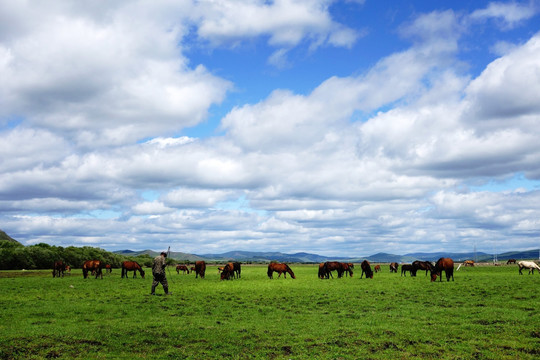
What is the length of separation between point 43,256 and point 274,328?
94.7 metres

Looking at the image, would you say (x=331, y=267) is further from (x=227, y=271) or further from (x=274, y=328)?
(x=274, y=328)

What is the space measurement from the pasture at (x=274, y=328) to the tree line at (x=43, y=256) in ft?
249

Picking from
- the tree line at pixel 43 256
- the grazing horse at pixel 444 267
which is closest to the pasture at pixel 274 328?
the grazing horse at pixel 444 267

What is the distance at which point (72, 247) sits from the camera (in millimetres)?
109750

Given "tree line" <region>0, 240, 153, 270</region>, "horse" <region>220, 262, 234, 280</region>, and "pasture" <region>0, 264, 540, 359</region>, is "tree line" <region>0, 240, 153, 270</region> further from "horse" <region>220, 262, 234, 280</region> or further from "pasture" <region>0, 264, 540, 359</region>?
"pasture" <region>0, 264, 540, 359</region>

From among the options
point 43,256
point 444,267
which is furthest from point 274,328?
point 43,256

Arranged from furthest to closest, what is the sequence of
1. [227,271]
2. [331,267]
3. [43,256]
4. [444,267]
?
[43,256]
[331,267]
[227,271]
[444,267]

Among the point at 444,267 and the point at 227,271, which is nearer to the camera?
the point at 444,267

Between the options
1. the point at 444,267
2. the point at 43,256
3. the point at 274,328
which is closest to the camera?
the point at 274,328

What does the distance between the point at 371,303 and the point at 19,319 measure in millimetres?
17614

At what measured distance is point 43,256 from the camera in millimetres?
93812

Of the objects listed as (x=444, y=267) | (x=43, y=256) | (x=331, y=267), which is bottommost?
(x=43, y=256)

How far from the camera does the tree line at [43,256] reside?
88.7 metres

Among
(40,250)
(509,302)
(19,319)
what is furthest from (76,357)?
(40,250)
